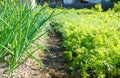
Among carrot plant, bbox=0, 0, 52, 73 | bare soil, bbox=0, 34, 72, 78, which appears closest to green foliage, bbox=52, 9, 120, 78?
bare soil, bbox=0, 34, 72, 78

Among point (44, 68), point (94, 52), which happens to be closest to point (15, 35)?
point (44, 68)

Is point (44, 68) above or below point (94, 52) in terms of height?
below

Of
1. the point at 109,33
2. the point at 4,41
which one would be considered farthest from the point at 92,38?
the point at 4,41

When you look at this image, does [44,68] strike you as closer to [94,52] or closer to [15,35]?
[94,52]

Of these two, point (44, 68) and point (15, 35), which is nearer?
point (15, 35)

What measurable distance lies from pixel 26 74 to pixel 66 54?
0.91m

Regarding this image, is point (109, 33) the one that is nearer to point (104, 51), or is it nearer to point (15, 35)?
point (104, 51)

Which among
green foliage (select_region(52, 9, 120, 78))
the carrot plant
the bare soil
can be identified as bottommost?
the bare soil

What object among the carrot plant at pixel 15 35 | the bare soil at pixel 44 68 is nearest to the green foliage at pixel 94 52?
the bare soil at pixel 44 68

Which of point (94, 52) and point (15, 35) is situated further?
point (94, 52)

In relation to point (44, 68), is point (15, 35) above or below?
above

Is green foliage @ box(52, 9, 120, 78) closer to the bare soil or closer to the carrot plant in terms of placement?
the bare soil

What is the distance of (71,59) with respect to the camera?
186 inches

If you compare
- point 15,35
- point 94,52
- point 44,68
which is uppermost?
point 15,35
